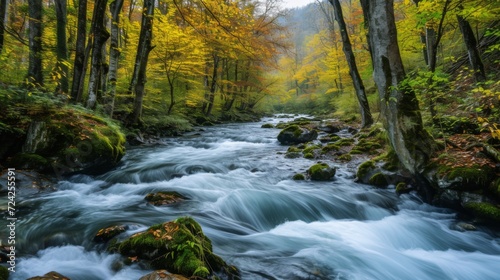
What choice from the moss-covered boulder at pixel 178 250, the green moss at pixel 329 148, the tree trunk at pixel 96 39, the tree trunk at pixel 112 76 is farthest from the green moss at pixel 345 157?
the tree trunk at pixel 112 76

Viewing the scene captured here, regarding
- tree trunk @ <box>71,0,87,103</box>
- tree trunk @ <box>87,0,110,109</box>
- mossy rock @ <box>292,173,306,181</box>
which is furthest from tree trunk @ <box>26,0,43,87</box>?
mossy rock @ <box>292,173,306,181</box>

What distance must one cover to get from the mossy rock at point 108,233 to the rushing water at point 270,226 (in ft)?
0.47

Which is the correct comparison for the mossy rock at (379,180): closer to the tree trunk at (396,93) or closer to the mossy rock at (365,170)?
the mossy rock at (365,170)

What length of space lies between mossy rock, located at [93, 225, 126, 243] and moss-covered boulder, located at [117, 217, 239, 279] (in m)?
0.52

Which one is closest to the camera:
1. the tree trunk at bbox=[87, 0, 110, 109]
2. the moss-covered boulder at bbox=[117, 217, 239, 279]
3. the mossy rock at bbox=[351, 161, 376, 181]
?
the moss-covered boulder at bbox=[117, 217, 239, 279]

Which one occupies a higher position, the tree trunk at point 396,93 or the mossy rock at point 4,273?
the tree trunk at point 396,93

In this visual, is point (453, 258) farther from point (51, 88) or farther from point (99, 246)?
point (51, 88)

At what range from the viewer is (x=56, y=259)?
334 centimetres

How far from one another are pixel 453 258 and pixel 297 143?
7979 millimetres

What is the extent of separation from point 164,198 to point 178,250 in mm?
2699

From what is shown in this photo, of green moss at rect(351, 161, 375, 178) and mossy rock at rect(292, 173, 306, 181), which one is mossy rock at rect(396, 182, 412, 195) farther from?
mossy rock at rect(292, 173, 306, 181)

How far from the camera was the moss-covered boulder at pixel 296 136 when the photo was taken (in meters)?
11.9

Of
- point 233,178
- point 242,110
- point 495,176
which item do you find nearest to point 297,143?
point 233,178

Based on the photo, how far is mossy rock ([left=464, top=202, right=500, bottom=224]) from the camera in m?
4.48
